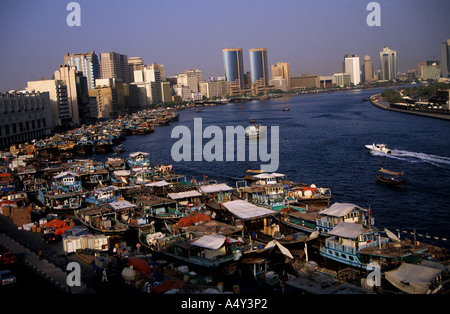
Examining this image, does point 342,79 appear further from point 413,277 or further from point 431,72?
point 413,277

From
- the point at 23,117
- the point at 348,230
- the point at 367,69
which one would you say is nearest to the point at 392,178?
the point at 348,230

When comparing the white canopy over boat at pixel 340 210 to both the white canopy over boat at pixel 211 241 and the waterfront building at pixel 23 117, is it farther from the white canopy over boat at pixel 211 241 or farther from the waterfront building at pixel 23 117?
the waterfront building at pixel 23 117

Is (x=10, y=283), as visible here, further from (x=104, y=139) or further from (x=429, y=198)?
(x=104, y=139)

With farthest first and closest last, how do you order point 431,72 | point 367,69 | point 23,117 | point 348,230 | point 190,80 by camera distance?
1. point 367,69
2. point 431,72
3. point 190,80
4. point 23,117
5. point 348,230

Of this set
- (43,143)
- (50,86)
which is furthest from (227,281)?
(50,86)

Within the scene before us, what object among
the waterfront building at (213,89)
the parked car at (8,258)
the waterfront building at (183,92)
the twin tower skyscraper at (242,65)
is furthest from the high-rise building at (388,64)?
the parked car at (8,258)

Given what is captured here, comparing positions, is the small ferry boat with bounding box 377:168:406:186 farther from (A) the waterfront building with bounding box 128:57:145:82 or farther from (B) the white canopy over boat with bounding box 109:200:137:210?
(A) the waterfront building with bounding box 128:57:145:82

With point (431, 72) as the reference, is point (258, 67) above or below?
above
